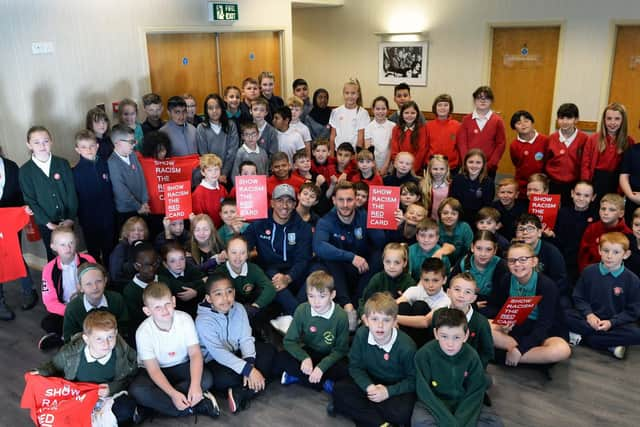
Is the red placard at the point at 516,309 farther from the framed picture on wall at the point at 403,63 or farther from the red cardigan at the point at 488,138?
the framed picture on wall at the point at 403,63

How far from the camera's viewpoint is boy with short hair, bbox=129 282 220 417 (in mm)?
3109

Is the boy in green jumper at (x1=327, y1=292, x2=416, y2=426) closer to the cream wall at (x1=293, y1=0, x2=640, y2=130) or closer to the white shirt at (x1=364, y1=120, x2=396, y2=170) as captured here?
the white shirt at (x1=364, y1=120, x2=396, y2=170)

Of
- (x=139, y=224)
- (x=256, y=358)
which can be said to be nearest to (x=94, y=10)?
(x=139, y=224)

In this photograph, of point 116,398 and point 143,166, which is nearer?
point 116,398

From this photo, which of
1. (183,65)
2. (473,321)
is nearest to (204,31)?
(183,65)

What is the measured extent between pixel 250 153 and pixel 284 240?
1234 mm

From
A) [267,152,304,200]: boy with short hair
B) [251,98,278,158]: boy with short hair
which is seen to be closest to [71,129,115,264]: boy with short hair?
[267,152,304,200]: boy with short hair

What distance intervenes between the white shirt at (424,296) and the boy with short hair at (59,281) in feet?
7.73

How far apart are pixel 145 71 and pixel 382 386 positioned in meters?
4.55

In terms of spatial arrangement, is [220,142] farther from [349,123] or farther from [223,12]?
[223,12]

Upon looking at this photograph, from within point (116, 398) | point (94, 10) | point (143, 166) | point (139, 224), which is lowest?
point (116, 398)

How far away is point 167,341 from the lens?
322cm

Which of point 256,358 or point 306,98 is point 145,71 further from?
point 256,358

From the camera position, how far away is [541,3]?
23.9 ft
